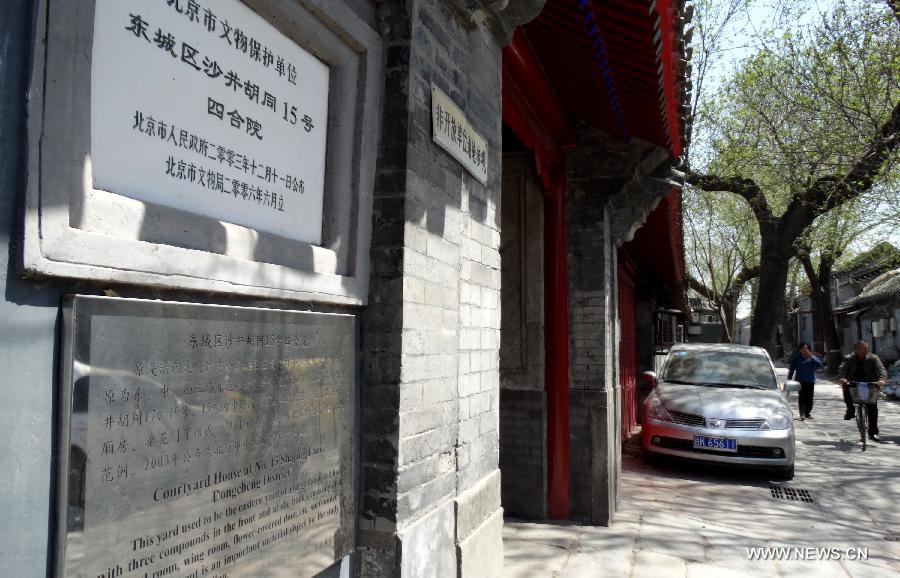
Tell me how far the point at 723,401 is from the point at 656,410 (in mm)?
819

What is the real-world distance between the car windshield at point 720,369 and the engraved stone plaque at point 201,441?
25.8ft

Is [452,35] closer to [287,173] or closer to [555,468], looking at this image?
[287,173]

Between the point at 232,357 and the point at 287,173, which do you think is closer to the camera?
the point at 232,357

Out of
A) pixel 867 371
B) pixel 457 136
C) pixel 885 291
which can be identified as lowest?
pixel 867 371

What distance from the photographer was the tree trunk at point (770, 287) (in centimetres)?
1219

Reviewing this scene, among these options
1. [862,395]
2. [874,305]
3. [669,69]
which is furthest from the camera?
Result: [874,305]

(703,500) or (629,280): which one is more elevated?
(629,280)

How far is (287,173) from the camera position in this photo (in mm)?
2061

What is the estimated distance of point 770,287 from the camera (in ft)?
41.1

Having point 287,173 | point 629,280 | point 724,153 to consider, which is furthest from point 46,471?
point 724,153

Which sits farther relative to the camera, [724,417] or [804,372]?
[804,372]

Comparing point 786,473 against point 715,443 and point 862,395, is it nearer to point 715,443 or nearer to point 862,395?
point 715,443

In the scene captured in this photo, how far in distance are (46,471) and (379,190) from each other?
4.78 feet

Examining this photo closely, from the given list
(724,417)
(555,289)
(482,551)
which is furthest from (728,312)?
(482,551)
